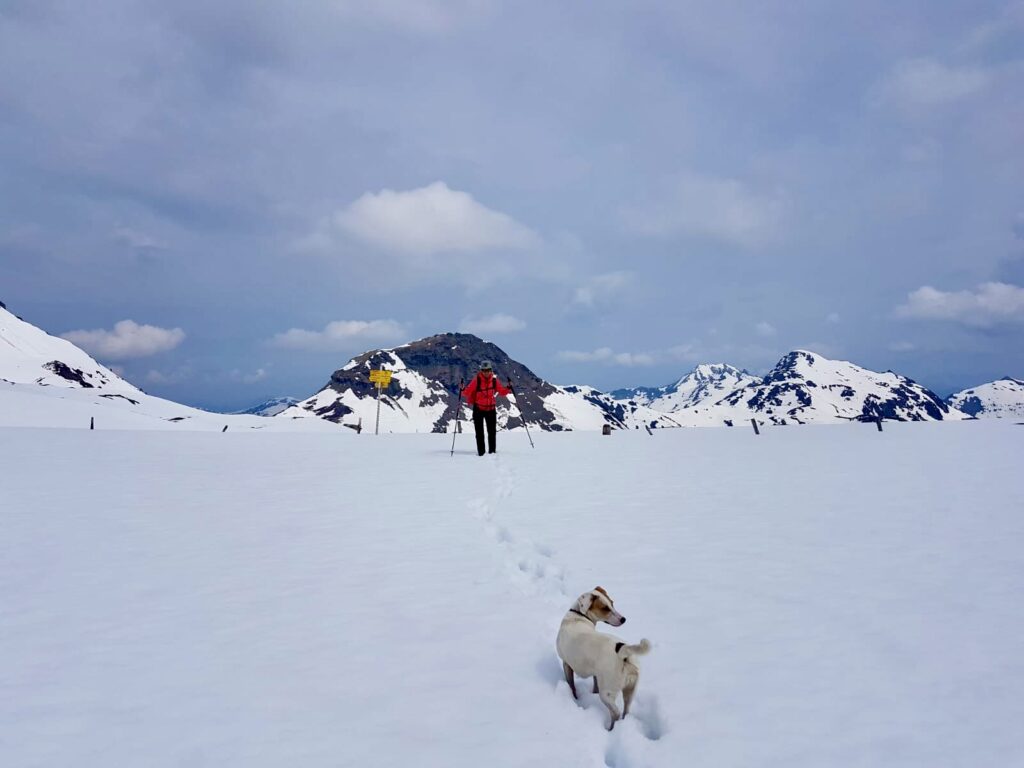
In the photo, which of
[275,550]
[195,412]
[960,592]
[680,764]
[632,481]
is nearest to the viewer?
[680,764]

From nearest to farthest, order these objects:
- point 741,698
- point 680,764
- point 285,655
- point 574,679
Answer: point 680,764 → point 741,698 → point 574,679 → point 285,655

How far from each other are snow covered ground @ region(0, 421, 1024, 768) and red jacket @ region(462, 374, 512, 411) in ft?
27.2

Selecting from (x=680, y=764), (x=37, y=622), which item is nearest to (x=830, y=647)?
(x=680, y=764)

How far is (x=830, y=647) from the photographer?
17.0 ft

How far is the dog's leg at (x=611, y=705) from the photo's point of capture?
13.6ft

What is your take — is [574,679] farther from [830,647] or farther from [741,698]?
[830,647]

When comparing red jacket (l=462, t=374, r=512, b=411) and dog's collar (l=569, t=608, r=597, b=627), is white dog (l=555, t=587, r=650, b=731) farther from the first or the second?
red jacket (l=462, t=374, r=512, b=411)

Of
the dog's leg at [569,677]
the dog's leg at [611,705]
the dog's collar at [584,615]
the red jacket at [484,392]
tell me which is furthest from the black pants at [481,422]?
the dog's leg at [611,705]

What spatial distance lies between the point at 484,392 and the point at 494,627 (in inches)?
597

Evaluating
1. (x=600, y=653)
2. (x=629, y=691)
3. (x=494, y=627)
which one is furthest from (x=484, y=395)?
(x=629, y=691)

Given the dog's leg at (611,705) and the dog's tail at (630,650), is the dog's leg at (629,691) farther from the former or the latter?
the dog's tail at (630,650)

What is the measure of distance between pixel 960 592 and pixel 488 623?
18.8ft

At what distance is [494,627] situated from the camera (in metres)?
5.72

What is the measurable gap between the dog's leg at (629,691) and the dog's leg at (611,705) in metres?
0.07
